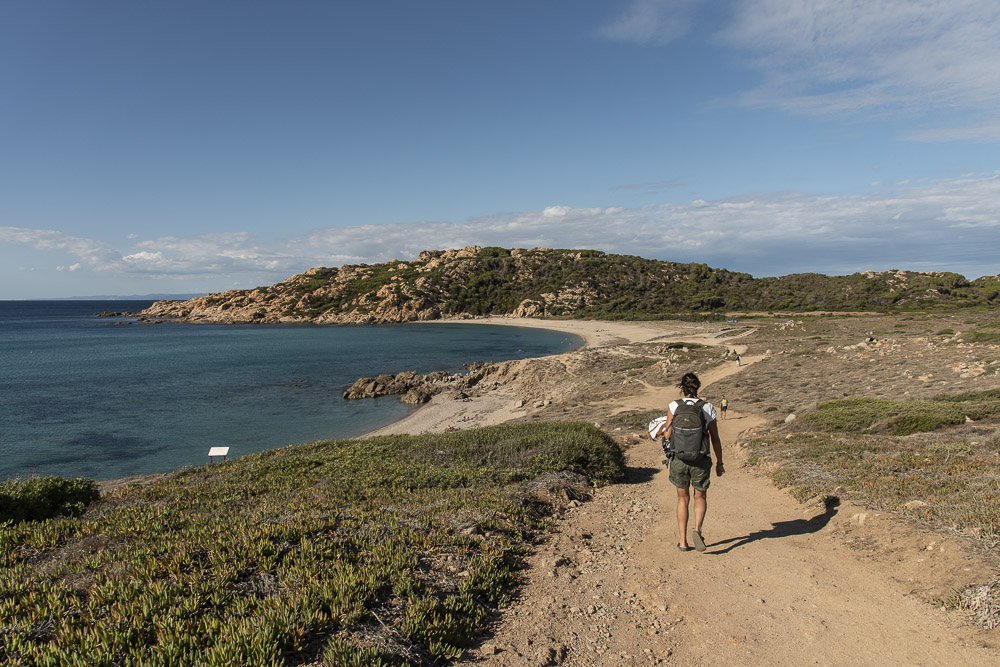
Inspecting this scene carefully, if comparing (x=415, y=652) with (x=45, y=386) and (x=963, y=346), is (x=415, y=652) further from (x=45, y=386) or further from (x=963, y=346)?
(x=45, y=386)

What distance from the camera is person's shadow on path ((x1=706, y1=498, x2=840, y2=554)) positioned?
7.00 metres

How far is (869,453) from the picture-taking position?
33.3 ft

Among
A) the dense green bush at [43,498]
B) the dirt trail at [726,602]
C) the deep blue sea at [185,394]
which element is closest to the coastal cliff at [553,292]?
the deep blue sea at [185,394]

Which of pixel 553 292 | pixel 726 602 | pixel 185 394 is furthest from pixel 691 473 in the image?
pixel 553 292

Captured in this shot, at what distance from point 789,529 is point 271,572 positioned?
726cm

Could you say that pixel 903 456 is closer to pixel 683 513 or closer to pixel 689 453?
pixel 683 513

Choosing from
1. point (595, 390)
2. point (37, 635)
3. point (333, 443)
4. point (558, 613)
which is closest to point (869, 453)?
point (558, 613)

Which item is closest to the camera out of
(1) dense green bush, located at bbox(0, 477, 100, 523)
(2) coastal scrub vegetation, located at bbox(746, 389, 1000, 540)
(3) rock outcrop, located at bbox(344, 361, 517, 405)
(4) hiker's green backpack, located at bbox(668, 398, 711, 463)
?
(4) hiker's green backpack, located at bbox(668, 398, 711, 463)

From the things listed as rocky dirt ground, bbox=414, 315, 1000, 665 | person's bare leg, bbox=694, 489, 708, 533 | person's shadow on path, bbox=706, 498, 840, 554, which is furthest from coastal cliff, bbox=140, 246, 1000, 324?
person's bare leg, bbox=694, 489, 708, 533

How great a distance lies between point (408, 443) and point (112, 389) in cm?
4220

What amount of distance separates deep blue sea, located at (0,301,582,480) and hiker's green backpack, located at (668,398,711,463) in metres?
24.5

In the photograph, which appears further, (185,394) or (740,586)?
(185,394)

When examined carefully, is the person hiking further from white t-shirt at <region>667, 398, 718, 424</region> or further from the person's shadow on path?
the person's shadow on path

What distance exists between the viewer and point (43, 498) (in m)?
8.54
